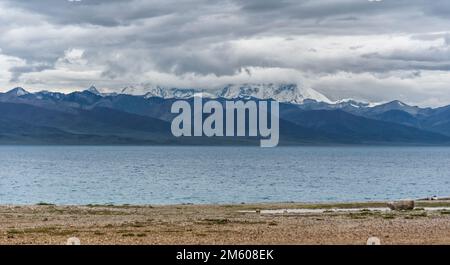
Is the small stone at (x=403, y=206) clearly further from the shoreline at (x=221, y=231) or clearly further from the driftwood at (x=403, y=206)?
the shoreline at (x=221, y=231)

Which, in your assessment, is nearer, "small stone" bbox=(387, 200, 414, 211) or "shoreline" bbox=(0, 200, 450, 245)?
"shoreline" bbox=(0, 200, 450, 245)

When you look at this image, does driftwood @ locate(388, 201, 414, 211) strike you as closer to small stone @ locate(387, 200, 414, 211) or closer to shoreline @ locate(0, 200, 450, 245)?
small stone @ locate(387, 200, 414, 211)

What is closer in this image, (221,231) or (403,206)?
(221,231)

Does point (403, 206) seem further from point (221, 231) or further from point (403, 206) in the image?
point (221, 231)

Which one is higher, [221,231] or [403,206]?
[221,231]

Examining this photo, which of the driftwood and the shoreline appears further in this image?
the driftwood

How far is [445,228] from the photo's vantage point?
117 feet

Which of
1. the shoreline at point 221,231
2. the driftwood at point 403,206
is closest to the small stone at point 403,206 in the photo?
the driftwood at point 403,206

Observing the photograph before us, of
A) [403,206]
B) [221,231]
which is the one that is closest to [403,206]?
[403,206]

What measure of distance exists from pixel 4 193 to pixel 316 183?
2196 inches

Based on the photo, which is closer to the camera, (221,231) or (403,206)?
(221,231)

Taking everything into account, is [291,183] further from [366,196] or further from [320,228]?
[320,228]

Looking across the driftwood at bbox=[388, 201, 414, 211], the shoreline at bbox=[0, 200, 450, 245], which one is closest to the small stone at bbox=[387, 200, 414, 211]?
the driftwood at bbox=[388, 201, 414, 211]

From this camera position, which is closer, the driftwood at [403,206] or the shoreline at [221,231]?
the shoreline at [221,231]
